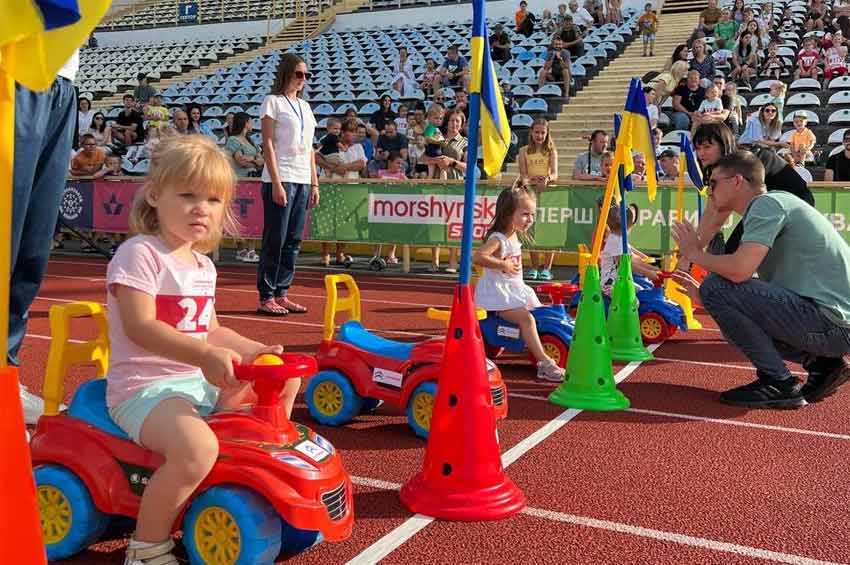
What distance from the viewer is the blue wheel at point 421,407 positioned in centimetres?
378

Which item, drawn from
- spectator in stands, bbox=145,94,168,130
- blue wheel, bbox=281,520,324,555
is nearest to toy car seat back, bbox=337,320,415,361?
blue wheel, bbox=281,520,324,555

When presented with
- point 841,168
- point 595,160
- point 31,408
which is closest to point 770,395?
point 31,408

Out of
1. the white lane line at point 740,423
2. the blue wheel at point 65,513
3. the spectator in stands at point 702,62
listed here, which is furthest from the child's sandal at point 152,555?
the spectator in stands at point 702,62

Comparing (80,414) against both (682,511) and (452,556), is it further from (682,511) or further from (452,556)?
(682,511)

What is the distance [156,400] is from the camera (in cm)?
238

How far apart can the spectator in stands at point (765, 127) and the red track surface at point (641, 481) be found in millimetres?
8332

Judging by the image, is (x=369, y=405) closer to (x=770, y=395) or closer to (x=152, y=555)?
(x=152, y=555)

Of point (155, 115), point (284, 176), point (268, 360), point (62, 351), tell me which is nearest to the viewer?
point (268, 360)

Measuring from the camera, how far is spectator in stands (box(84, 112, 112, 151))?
1729cm

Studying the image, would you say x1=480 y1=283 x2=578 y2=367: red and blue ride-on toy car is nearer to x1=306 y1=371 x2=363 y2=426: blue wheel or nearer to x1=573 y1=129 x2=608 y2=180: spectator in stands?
x1=306 y1=371 x2=363 y2=426: blue wheel

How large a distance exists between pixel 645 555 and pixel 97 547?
5.63 feet

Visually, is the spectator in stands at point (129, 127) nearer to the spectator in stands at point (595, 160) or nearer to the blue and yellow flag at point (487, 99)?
the spectator in stands at point (595, 160)

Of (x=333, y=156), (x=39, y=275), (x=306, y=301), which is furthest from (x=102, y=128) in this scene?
(x=39, y=275)

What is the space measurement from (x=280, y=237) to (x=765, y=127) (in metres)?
9.02
